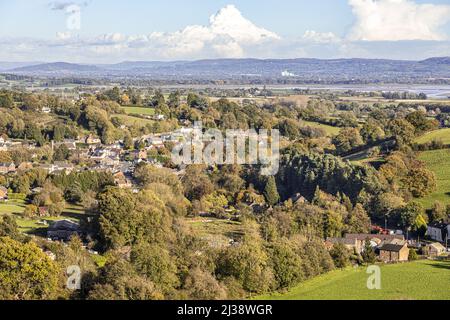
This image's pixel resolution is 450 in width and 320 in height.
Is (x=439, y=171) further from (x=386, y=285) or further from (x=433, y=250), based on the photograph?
(x=386, y=285)

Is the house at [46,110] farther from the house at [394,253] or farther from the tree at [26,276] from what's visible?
the tree at [26,276]

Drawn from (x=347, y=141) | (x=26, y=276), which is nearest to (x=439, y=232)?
(x=26, y=276)

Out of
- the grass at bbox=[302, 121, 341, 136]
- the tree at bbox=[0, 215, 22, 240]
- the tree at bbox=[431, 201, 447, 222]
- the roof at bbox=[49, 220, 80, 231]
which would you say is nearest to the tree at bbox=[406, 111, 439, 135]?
the grass at bbox=[302, 121, 341, 136]

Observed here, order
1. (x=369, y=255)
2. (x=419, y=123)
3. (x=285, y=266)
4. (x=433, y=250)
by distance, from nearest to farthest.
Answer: (x=285, y=266) → (x=369, y=255) → (x=433, y=250) → (x=419, y=123)

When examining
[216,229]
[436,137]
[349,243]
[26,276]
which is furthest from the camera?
[436,137]
